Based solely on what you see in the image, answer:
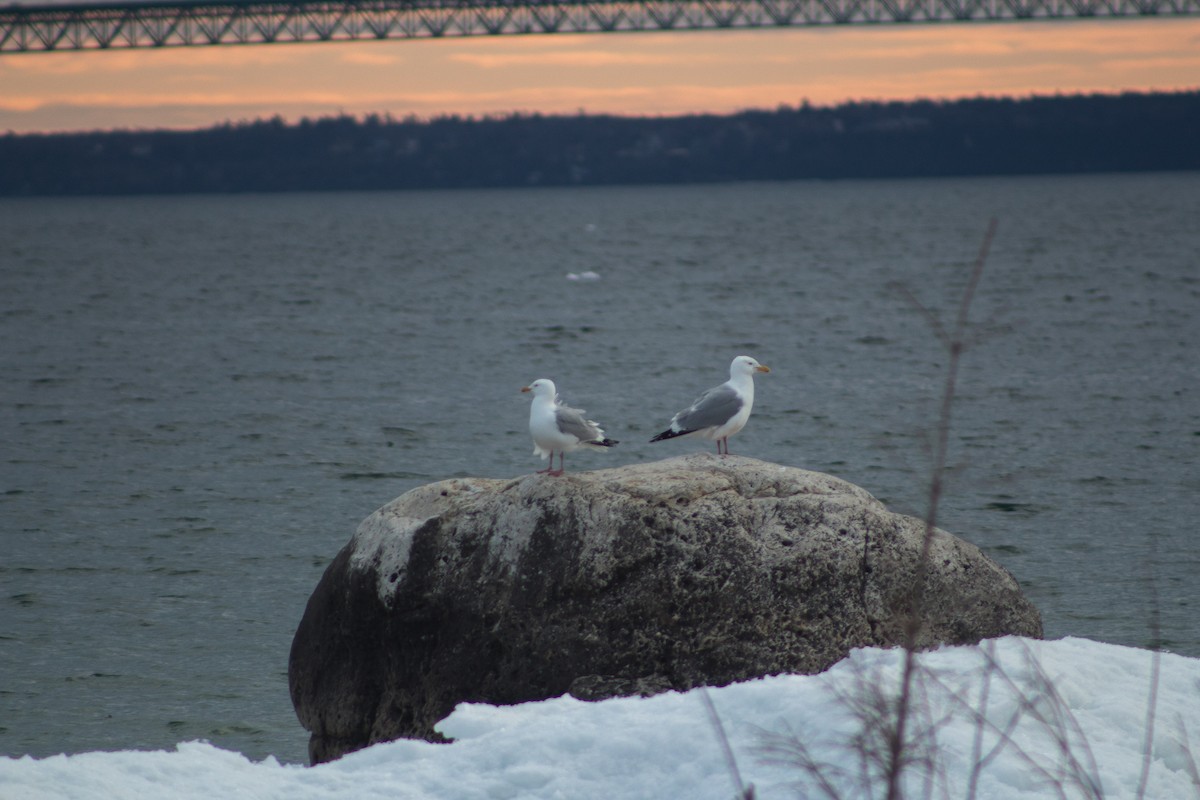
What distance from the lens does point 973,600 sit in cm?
784

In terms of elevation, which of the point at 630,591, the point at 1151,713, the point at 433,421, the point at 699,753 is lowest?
the point at 433,421

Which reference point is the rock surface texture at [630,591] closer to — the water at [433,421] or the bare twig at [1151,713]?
the water at [433,421]

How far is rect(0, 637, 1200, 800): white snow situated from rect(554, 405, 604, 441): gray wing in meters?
2.20

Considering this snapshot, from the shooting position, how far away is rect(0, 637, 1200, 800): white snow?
5.86 m

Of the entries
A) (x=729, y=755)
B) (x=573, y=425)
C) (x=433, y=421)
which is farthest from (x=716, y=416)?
(x=433, y=421)

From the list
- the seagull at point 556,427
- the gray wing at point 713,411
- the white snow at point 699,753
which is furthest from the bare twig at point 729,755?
the gray wing at point 713,411

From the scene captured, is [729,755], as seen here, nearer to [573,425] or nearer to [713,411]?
[573,425]

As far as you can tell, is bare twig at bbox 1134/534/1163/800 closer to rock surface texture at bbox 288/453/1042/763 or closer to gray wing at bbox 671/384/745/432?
rock surface texture at bbox 288/453/1042/763

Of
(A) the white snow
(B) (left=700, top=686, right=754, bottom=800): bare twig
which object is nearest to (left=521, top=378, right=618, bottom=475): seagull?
(A) the white snow

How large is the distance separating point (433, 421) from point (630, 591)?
52.1 feet

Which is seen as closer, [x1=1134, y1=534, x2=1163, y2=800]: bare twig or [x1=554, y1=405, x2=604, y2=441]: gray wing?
[x1=1134, y1=534, x2=1163, y2=800]: bare twig

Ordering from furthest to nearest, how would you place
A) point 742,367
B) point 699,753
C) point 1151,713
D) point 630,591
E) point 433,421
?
point 433,421
point 742,367
point 630,591
point 699,753
point 1151,713

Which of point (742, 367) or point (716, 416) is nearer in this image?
point (716, 416)

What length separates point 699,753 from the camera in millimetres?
6137
